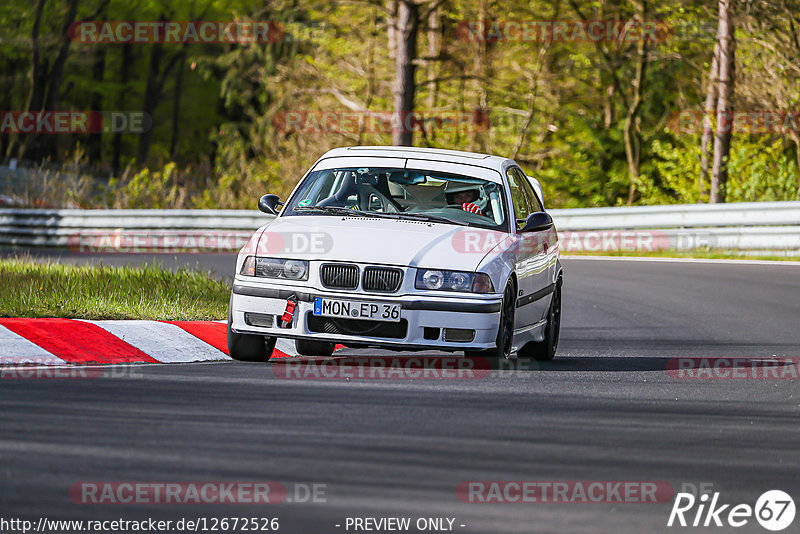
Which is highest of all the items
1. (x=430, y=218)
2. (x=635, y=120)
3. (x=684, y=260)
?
(x=635, y=120)

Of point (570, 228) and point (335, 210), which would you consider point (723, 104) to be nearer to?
point (570, 228)

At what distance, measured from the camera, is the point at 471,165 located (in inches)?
436

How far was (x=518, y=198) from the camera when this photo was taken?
451 inches

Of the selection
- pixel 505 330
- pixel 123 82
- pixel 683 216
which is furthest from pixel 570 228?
pixel 123 82

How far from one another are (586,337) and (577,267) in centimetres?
926

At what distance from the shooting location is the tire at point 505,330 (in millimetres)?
9578

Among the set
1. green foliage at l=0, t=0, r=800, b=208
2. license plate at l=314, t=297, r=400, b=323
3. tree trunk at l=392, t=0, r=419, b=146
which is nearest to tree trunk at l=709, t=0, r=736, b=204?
green foliage at l=0, t=0, r=800, b=208

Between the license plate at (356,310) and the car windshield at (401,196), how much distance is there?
1192 mm

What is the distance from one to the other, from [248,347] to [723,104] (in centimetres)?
2426

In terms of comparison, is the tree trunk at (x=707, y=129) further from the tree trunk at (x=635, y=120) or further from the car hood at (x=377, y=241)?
the car hood at (x=377, y=241)

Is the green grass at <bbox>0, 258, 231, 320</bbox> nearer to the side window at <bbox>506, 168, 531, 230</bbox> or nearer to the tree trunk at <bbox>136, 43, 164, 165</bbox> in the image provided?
the side window at <bbox>506, 168, 531, 230</bbox>

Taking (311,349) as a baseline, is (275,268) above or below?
above

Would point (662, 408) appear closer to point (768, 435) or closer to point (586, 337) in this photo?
point (768, 435)

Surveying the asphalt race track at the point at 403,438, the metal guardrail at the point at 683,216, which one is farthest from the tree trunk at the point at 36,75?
the asphalt race track at the point at 403,438
